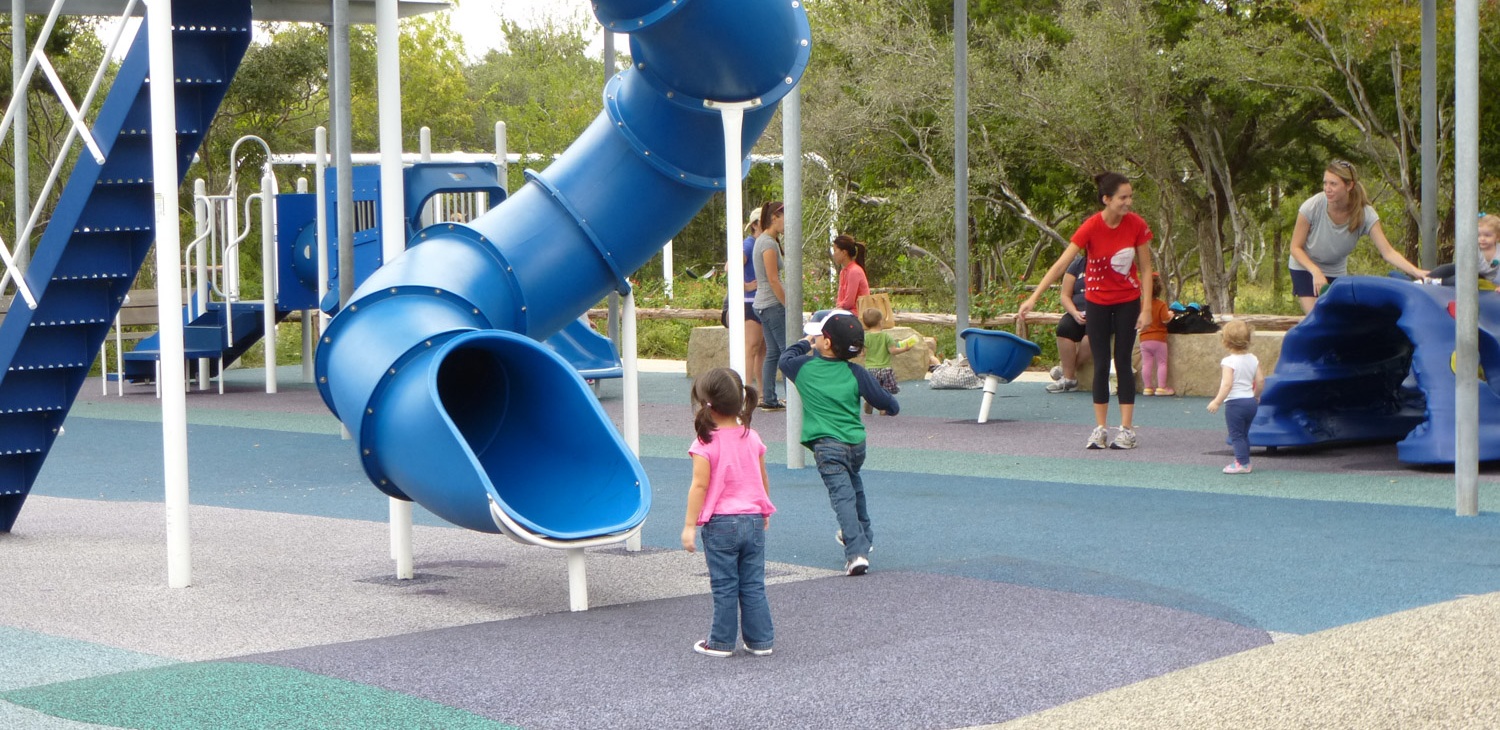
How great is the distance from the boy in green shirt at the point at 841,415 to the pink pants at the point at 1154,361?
29.8 ft

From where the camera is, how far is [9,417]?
8.53m

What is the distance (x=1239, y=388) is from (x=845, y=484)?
3852mm

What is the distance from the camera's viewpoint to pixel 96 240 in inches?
327

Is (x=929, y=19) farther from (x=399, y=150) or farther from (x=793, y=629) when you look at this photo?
(x=793, y=629)

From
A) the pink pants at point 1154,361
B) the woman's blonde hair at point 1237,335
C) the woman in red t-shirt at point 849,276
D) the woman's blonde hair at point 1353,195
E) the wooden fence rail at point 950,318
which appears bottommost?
the pink pants at point 1154,361

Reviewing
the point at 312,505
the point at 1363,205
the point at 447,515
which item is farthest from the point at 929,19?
the point at 447,515

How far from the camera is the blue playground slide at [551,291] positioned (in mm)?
6477

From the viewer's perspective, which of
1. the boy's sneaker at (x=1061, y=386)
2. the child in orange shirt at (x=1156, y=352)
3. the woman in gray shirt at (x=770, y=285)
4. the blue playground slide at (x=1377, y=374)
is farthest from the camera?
the boy's sneaker at (x=1061, y=386)

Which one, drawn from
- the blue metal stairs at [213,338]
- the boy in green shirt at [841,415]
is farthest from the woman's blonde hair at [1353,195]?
the blue metal stairs at [213,338]

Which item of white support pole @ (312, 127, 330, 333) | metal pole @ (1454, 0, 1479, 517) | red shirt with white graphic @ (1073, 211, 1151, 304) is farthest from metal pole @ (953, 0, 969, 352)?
metal pole @ (1454, 0, 1479, 517)

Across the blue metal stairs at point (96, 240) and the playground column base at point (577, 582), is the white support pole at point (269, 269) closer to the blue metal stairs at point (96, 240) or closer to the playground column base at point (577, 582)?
the blue metal stairs at point (96, 240)

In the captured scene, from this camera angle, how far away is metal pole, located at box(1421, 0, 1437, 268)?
1106cm

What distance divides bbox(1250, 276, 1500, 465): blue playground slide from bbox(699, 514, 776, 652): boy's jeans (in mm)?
5538

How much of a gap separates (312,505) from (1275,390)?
612cm
